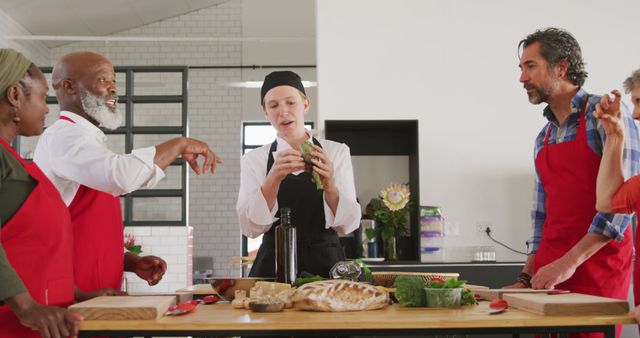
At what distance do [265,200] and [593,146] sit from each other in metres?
1.18

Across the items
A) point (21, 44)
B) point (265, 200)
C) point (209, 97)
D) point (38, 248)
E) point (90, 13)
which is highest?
point (90, 13)

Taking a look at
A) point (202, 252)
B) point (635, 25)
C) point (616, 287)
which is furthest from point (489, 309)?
point (202, 252)

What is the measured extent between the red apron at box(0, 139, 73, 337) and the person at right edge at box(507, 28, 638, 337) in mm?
1502

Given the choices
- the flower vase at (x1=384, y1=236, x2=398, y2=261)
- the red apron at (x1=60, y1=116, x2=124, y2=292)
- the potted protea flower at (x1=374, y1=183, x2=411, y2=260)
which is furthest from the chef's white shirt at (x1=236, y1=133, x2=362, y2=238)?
the flower vase at (x1=384, y1=236, x2=398, y2=261)

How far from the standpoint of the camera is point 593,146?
2.55 metres

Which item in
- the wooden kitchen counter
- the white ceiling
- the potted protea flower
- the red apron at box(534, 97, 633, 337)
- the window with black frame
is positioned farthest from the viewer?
the white ceiling

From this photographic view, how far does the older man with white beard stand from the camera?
2240 mm

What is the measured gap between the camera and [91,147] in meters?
2.30

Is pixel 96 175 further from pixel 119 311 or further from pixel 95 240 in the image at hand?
pixel 119 311

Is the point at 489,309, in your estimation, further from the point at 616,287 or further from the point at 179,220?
the point at 179,220

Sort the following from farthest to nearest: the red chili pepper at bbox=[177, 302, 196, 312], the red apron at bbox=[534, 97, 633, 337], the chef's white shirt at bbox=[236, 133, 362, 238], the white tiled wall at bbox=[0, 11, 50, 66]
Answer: the white tiled wall at bbox=[0, 11, 50, 66] < the chef's white shirt at bbox=[236, 133, 362, 238] < the red apron at bbox=[534, 97, 633, 337] < the red chili pepper at bbox=[177, 302, 196, 312]

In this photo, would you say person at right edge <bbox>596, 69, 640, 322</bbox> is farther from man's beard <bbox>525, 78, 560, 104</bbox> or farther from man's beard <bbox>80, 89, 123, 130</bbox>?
man's beard <bbox>80, 89, 123, 130</bbox>

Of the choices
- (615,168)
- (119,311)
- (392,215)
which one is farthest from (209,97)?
(119,311)

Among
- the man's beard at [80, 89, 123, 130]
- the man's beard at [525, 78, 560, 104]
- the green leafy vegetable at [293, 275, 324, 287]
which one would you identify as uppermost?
the man's beard at [525, 78, 560, 104]
